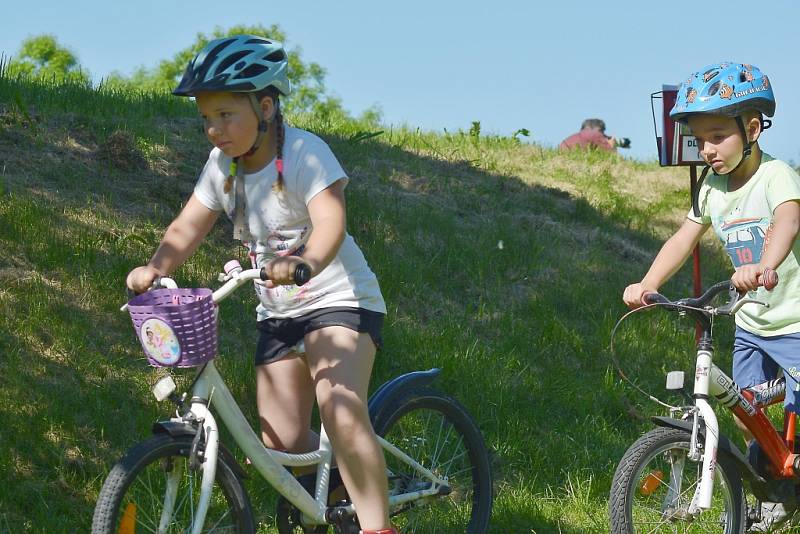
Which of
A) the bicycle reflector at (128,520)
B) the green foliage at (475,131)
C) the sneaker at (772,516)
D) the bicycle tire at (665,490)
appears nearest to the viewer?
the bicycle reflector at (128,520)

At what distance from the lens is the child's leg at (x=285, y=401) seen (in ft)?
13.1

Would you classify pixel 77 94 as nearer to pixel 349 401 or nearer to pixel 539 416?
pixel 539 416

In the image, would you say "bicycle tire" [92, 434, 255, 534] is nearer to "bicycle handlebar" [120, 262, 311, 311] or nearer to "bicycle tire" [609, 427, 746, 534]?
"bicycle handlebar" [120, 262, 311, 311]

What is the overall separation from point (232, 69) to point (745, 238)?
218 cm

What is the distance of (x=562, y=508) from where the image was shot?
5.28 m

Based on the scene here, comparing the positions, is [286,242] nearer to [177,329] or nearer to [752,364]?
[177,329]

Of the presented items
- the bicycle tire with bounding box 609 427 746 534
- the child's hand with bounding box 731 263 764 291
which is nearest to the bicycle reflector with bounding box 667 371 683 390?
the bicycle tire with bounding box 609 427 746 534

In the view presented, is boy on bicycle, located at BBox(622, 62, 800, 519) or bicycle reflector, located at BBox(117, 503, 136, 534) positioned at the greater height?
boy on bicycle, located at BBox(622, 62, 800, 519)

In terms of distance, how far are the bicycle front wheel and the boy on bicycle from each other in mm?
883

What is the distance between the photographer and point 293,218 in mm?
3805

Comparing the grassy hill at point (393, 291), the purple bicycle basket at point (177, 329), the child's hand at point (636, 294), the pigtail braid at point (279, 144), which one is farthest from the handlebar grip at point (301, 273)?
the grassy hill at point (393, 291)

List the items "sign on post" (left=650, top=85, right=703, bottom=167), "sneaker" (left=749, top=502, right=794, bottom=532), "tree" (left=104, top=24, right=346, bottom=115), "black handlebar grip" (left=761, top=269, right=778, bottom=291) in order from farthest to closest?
"tree" (left=104, top=24, right=346, bottom=115) → "sign on post" (left=650, top=85, right=703, bottom=167) → "sneaker" (left=749, top=502, right=794, bottom=532) → "black handlebar grip" (left=761, top=269, right=778, bottom=291)

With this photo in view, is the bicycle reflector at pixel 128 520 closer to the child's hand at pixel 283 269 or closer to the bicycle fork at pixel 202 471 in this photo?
the bicycle fork at pixel 202 471

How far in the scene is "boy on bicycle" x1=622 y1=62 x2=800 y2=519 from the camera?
14.3 ft
